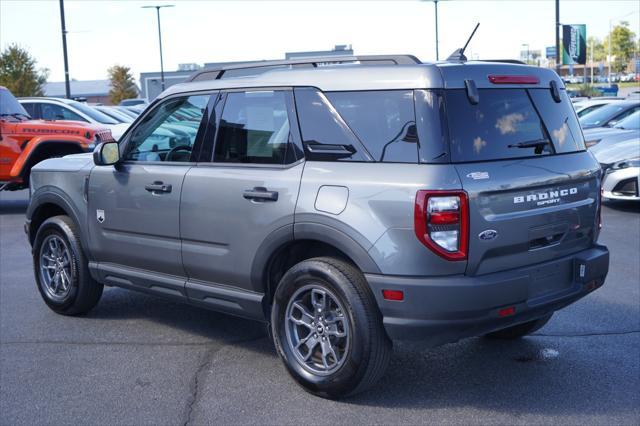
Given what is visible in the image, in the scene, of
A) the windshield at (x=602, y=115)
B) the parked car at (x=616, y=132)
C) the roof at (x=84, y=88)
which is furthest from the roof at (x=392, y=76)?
the roof at (x=84, y=88)

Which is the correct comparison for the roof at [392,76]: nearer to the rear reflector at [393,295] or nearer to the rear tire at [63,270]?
the rear reflector at [393,295]

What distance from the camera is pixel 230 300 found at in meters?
5.21

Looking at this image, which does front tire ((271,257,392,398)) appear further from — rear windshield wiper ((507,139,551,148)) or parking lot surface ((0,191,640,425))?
rear windshield wiper ((507,139,551,148))

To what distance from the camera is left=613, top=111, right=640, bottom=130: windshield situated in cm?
1400

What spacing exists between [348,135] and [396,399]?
1601 mm

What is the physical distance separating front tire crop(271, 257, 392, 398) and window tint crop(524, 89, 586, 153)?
1.57 m

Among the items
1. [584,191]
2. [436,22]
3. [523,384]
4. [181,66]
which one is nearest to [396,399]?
[523,384]

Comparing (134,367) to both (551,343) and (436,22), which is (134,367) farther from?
(436,22)

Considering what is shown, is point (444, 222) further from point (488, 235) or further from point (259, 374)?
point (259, 374)

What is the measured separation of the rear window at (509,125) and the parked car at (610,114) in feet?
36.3

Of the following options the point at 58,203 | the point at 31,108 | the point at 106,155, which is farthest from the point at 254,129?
the point at 31,108

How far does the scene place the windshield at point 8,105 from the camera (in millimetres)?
13148

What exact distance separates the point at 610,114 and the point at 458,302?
12.9 metres

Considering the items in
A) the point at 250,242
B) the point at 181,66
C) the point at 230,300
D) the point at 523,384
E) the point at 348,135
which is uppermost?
the point at 181,66
